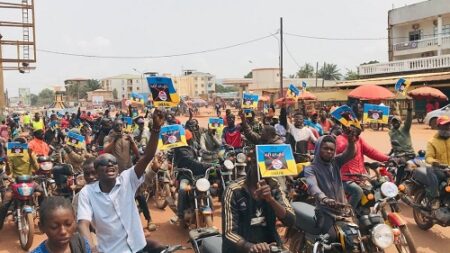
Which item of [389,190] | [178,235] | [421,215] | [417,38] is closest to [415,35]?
[417,38]

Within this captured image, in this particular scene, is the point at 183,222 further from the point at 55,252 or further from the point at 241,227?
the point at 55,252

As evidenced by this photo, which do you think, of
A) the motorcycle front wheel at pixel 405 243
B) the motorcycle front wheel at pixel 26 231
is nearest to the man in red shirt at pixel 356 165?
the motorcycle front wheel at pixel 405 243

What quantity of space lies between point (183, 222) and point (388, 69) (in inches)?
1091

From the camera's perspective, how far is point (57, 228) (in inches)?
88.3

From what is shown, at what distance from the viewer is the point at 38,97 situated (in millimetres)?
153750

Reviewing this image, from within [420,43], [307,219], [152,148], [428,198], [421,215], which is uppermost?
[420,43]

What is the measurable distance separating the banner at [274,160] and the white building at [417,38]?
85.9 ft

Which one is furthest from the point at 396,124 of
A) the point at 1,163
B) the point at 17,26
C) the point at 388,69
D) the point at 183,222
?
the point at 17,26

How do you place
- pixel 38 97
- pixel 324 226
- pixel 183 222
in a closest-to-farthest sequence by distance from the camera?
1. pixel 324 226
2. pixel 183 222
3. pixel 38 97

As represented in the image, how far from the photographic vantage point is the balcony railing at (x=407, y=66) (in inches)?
1037

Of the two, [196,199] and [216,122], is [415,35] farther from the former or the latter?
[196,199]

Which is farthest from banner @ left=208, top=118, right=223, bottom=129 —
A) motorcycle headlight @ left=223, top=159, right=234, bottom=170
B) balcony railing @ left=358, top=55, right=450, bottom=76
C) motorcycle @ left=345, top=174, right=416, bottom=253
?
balcony railing @ left=358, top=55, right=450, bottom=76

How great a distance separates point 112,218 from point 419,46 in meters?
34.6

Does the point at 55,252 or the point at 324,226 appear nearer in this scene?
the point at 55,252
